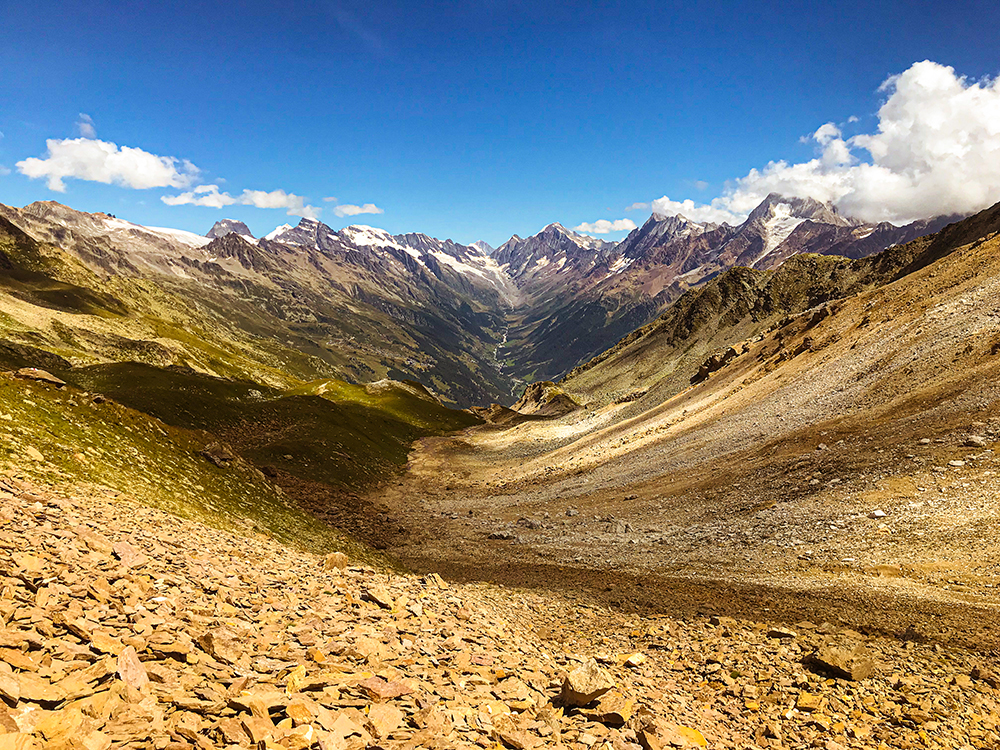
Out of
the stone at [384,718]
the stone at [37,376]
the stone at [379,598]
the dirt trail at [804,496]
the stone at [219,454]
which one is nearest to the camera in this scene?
the stone at [384,718]

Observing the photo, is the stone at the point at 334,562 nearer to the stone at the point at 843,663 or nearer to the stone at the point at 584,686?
the stone at the point at 584,686

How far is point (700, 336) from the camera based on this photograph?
161m

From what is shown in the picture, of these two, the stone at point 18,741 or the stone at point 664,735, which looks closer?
the stone at point 18,741

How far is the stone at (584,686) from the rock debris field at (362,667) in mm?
34

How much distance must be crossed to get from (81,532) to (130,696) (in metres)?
7.96

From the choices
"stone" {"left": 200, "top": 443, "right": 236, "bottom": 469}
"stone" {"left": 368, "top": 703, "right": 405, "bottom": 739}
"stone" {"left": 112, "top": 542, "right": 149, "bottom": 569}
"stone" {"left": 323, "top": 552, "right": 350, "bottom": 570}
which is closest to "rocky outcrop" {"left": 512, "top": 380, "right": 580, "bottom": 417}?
"stone" {"left": 200, "top": 443, "right": 236, "bottom": 469}

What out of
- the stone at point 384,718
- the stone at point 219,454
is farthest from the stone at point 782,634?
the stone at point 219,454

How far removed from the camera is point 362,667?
394 inches

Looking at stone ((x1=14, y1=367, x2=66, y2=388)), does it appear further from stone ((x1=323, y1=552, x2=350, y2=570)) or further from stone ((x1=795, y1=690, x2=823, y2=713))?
stone ((x1=795, y1=690, x2=823, y2=713))

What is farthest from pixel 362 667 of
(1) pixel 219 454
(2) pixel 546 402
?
(2) pixel 546 402

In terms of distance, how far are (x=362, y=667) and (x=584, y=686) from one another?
4601mm

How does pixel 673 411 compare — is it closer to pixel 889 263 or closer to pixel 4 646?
pixel 4 646

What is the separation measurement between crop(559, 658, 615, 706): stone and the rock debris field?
34 mm

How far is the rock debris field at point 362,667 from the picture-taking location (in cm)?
704
